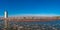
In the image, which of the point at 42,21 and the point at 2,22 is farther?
the point at 2,22

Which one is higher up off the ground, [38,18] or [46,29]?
[38,18]

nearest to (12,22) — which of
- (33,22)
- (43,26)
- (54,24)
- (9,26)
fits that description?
(9,26)

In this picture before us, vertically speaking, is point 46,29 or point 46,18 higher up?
point 46,18

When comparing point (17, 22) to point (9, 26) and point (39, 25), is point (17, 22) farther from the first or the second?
point (39, 25)

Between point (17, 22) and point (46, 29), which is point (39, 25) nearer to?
point (46, 29)

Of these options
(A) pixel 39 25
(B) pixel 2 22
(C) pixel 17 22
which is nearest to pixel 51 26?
(A) pixel 39 25

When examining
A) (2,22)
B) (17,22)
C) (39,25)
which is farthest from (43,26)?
(2,22)

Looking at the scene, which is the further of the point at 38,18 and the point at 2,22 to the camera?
the point at 2,22

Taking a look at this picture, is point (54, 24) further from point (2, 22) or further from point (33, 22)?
point (2, 22)
